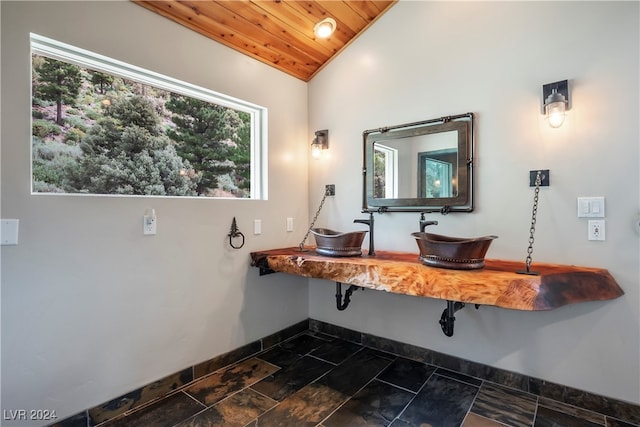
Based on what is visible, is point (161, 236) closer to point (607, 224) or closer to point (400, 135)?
point (400, 135)

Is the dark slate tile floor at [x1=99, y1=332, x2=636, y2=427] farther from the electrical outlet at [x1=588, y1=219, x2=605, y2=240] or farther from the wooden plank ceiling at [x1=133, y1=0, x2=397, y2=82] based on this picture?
the wooden plank ceiling at [x1=133, y1=0, x2=397, y2=82]


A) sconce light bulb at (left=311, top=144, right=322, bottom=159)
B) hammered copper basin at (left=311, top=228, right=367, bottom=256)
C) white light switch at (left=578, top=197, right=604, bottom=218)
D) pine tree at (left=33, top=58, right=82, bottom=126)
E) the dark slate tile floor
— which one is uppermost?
pine tree at (left=33, top=58, right=82, bottom=126)

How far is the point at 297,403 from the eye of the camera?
1895 mm

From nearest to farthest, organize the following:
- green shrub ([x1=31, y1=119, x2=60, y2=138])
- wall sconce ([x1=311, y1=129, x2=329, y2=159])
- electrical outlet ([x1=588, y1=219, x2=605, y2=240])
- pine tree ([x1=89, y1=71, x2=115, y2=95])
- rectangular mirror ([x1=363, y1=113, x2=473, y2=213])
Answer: green shrub ([x1=31, y1=119, x2=60, y2=138])
electrical outlet ([x1=588, y1=219, x2=605, y2=240])
pine tree ([x1=89, y1=71, x2=115, y2=95])
rectangular mirror ([x1=363, y1=113, x2=473, y2=213])
wall sconce ([x1=311, y1=129, x2=329, y2=159])

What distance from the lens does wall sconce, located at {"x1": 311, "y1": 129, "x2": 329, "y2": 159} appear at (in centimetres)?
283

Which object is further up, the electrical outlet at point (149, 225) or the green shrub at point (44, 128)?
the green shrub at point (44, 128)

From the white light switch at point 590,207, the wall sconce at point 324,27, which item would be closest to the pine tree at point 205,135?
the wall sconce at point 324,27

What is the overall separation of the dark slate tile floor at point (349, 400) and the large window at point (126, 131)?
4.38 feet

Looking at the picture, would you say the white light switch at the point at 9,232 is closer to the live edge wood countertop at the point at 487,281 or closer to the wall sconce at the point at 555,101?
the live edge wood countertop at the point at 487,281

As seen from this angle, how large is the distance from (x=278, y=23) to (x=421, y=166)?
59.0 inches

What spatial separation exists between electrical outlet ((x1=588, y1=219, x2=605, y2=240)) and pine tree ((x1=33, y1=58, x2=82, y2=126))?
3.01 metres

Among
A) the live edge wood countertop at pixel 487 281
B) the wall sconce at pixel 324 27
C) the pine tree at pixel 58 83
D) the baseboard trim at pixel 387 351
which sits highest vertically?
the wall sconce at pixel 324 27

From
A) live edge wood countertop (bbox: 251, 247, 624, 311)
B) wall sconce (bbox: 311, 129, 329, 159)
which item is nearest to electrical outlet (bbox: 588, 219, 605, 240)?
live edge wood countertop (bbox: 251, 247, 624, 311)

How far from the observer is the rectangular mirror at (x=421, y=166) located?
215 cm
